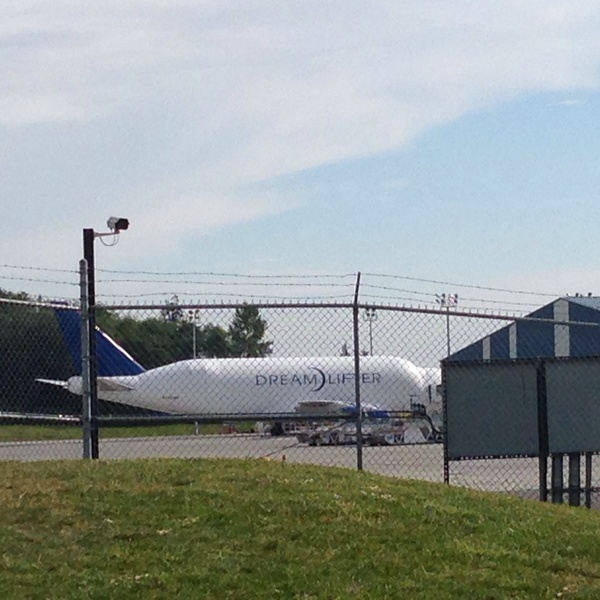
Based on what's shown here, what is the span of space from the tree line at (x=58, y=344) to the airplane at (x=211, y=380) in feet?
0.51

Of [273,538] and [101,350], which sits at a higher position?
[101,350]

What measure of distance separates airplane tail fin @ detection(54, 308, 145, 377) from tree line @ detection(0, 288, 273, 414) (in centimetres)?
9

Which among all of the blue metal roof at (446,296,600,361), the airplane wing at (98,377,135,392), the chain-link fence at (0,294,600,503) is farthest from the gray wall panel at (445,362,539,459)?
the blue metal roof at (446,296,600,361)

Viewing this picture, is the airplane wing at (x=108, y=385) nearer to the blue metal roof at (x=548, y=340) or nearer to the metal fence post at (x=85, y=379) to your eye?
the metal fence post at (x=85, y=379)

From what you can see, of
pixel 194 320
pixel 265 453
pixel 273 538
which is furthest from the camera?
pixel 265 453

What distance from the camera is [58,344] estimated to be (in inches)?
485

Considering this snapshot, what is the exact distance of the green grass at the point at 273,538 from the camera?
625cm

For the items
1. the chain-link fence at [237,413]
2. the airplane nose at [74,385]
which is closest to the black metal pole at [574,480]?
the chain-link fence at [237,413]

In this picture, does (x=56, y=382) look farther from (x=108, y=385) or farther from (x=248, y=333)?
(x=108, y=385)

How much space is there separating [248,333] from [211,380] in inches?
277

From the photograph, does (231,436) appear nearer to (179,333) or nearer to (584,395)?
(179,333)

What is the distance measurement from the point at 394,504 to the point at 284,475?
3.40 ft

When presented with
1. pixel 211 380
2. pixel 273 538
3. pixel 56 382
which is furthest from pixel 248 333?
pixel 211 380

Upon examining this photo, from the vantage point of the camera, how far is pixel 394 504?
7684 mm
